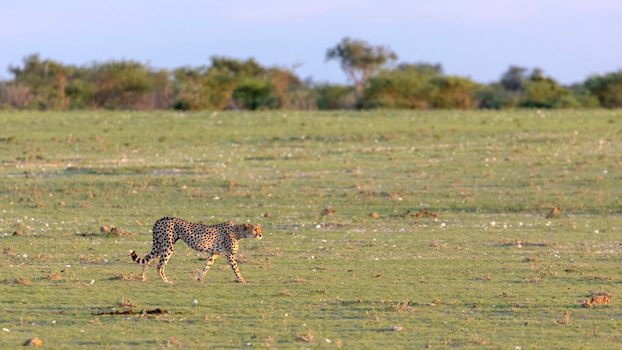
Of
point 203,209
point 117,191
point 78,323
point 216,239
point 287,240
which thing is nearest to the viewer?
point 78,323

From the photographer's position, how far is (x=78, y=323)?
35.0ft

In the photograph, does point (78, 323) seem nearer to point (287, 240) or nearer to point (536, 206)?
point (287, 240)

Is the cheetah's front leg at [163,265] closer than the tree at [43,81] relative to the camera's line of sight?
Yes

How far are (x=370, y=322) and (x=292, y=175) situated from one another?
46.8 feet

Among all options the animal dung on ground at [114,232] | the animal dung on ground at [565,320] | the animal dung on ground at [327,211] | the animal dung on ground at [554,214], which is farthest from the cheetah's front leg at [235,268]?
the animal dung on ground at [554,214]

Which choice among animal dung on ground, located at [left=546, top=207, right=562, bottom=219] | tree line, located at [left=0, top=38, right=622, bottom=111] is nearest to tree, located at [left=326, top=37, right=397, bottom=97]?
tree line, located at [left=0, top=38, right=622, bottom=111]

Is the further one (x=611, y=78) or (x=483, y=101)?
(x=483, y=101)

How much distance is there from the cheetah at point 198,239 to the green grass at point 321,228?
0.93ft

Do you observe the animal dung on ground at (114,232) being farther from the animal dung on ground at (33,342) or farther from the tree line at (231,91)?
the tree line at (231,91)

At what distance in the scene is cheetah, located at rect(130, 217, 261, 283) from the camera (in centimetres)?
1317

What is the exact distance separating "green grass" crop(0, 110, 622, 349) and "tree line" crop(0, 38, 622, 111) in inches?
490

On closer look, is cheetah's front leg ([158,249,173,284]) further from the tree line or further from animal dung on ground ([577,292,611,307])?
the tree line

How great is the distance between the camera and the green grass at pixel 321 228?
10680 millimetres

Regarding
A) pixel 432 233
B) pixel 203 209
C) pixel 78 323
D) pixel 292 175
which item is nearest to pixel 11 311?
pixel 78 323
